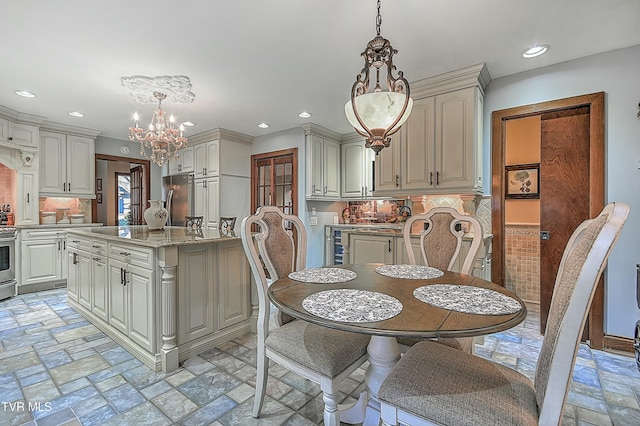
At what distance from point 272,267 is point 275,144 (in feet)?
11.7

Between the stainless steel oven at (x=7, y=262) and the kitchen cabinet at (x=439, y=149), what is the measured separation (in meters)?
4.68

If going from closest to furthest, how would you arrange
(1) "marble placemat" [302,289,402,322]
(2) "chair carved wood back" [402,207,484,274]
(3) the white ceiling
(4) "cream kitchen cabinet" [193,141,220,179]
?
1. (1) "marble placemat" [302,289,402,322]
2. (3) the white ceiling
3. (2) "chair carved wood back" [402,207,484,274]
4. (4) "cream kitchen cabinet" [193,141,220,179]

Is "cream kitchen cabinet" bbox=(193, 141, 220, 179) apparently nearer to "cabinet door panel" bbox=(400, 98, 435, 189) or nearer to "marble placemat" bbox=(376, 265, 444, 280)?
"cabinet door panel" bbox=(400, 98, 435, 189)

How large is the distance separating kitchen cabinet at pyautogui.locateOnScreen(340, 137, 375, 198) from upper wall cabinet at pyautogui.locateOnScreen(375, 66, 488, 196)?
1510 millimetres

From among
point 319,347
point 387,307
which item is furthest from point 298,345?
point 387,307

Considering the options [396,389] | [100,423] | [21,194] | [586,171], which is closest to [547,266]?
[586,171]

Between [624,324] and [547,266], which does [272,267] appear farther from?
[624,324]

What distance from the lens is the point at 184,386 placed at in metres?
1.93

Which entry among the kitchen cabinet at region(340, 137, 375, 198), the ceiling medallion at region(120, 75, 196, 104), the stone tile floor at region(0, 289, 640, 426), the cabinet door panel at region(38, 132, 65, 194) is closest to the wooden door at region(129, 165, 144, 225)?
the cabinet door panel at region(38, 132, 65, 194)

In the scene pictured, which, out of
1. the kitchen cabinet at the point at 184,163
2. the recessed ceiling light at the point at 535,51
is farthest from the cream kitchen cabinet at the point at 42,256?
the recessed ceiling light at the point at 535,51

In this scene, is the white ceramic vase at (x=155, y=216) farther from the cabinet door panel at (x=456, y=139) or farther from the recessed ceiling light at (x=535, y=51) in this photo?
the recessed ceiling light at (x=535, y=51)

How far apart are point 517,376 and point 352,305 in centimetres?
67

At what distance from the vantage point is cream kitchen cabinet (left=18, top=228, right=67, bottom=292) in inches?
158

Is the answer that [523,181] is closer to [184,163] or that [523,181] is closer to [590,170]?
[590,170]
